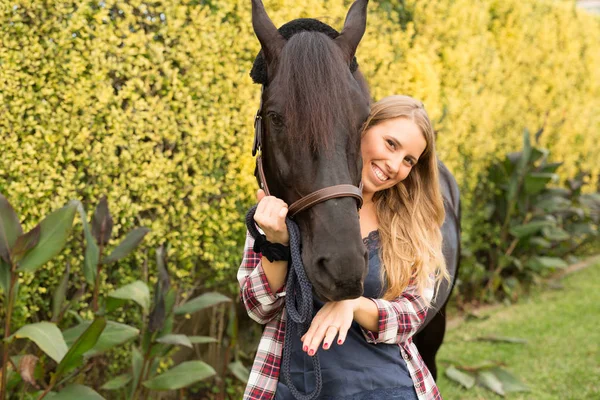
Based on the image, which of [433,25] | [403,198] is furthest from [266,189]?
[433,25]

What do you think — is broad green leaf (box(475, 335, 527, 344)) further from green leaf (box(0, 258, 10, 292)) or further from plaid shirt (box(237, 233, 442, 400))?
green leaf (box(0, 258, 10, 292))

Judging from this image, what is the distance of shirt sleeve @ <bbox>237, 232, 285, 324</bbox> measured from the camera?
153 centimetres

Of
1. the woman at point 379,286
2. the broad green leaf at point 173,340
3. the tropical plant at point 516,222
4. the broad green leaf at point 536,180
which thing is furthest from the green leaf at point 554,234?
the woman at point 379,286

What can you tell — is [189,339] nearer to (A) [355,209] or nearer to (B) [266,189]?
(B) [266,189]

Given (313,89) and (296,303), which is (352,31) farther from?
(296,303)

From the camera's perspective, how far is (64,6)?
8.81 ft

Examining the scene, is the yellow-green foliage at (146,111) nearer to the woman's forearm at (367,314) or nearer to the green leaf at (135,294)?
the green leaf at (135,294)

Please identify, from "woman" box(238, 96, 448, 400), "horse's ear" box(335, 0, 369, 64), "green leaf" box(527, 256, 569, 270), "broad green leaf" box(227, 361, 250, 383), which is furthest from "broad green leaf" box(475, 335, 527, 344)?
"horse's ear" box(335, 0, 369, 64)

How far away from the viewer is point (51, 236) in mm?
2318

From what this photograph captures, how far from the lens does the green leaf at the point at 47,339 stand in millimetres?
2133

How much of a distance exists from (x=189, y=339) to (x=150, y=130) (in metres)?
1.02

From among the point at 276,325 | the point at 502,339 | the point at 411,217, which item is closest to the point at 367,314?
the point at 276,325

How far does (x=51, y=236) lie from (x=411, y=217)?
1355mm

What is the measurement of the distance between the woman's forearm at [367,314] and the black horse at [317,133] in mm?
241
